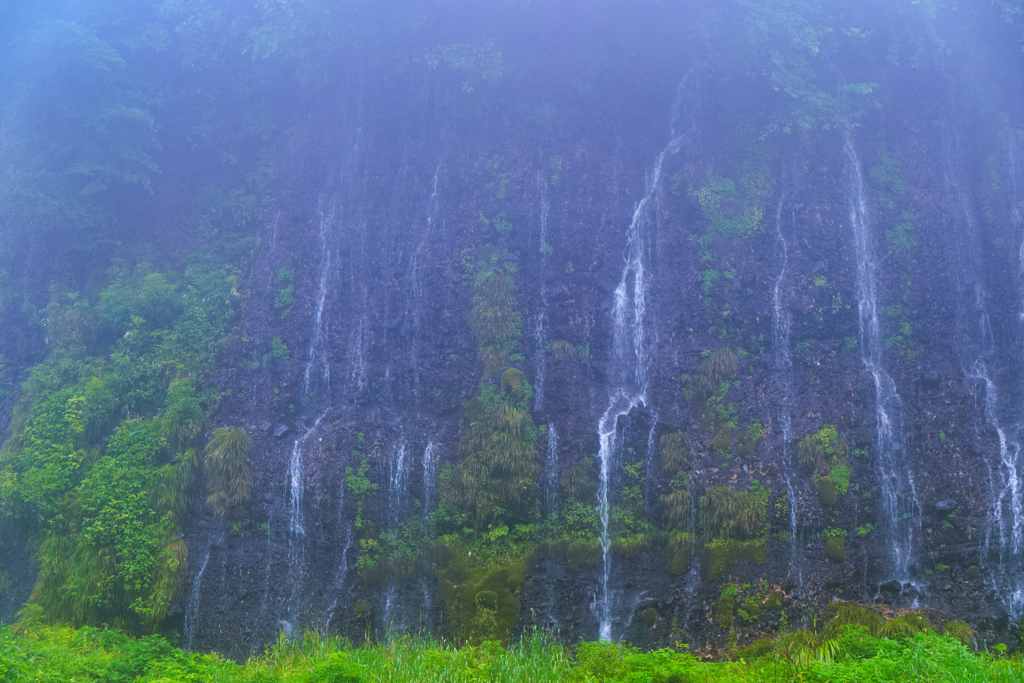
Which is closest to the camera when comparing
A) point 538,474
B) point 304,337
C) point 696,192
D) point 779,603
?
point 779,603

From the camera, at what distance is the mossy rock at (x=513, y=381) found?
1436 centimetres

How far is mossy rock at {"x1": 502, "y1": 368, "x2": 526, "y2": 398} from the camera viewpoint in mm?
14359

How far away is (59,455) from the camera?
41.9 feet

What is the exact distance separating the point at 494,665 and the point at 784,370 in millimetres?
8820

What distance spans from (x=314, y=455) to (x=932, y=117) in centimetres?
1718

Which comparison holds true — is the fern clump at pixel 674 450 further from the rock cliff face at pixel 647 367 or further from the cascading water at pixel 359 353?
the cascading water at pixel 359 353

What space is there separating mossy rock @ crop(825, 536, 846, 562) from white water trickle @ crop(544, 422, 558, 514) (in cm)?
480

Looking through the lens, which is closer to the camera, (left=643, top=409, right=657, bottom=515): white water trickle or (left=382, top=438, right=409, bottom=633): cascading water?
(left=382, top=438, right=409, bottom=633): cascading water

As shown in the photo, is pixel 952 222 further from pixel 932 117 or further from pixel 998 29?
pixel 998 29

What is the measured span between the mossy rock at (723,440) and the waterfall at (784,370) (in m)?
0.97

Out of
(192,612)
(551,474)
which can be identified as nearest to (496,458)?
(551,474)

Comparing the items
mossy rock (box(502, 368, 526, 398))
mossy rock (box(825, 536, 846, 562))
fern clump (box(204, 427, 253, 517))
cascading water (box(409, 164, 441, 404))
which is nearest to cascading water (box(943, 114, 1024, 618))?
mossy rock (box(825, 536, 846, 562))

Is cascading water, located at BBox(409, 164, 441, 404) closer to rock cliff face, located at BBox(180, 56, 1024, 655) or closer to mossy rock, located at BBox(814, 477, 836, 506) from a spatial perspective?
rock cliff face, located at BBox(180, 56, 1024, 655)

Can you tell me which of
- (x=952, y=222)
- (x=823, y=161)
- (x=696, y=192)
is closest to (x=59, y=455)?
(x=696, y=192)
